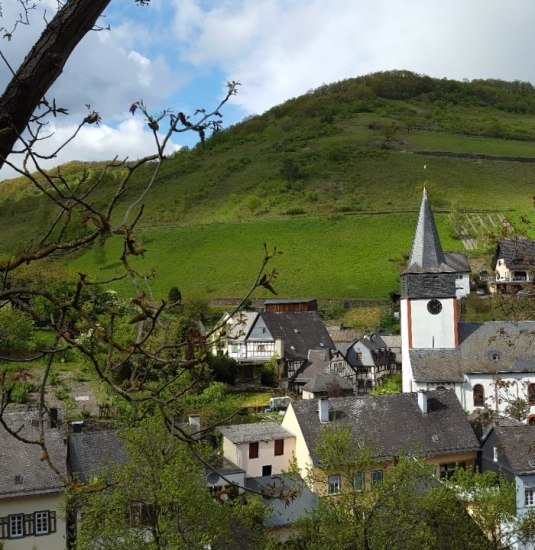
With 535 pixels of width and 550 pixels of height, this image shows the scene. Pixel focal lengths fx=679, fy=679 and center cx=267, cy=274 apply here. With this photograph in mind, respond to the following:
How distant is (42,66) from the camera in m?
3.35

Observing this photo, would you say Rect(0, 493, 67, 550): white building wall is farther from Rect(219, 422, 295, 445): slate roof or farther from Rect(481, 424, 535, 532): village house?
Rect(481, 424, 535, 532): village house

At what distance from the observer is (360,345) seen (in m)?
49.3

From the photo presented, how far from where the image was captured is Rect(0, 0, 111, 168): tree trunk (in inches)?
131

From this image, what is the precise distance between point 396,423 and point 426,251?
508 inches

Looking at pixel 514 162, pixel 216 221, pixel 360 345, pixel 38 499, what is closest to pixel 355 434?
pixel 38 499

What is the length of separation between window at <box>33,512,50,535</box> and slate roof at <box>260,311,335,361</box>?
93.1 feet

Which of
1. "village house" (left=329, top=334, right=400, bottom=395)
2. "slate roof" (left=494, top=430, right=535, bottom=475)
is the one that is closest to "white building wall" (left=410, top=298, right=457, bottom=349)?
"slate roof" (left=494, top=430, right=535, bottom=475)

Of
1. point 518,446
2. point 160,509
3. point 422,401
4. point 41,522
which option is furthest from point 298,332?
point 160,509

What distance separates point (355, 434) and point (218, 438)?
21.7ft

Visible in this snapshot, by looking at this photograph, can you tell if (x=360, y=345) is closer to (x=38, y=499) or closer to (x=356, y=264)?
(x=356, y=264)

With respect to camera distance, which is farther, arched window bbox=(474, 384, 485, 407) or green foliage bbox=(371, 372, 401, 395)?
green foliage bbox=(371, 372, 401, 395)

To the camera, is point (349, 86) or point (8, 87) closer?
point (8, 87)

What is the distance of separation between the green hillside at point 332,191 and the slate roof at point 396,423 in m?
19.1

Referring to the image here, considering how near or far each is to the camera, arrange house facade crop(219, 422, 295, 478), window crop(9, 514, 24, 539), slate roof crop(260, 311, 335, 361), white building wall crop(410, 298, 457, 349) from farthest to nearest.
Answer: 1. slate roof crop(260, 311, 335, 361)
2. white building wall crop(410, 298, 457, 349)
3. house facade crop(219, 422, 295, 478)
4. window crop(9, 514, 24, 539)
